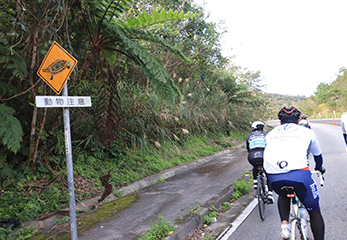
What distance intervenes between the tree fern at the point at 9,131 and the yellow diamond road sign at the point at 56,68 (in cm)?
154

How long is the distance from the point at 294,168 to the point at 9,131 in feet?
14.1

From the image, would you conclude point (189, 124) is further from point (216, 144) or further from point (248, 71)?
point (248, 71)

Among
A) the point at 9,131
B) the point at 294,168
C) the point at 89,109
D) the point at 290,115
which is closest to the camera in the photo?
the point at 294,168

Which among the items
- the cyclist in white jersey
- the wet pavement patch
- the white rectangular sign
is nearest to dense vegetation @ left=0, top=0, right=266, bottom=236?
the wet pavement patch

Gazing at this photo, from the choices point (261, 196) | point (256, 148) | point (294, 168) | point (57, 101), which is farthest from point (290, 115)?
point (57, 101)

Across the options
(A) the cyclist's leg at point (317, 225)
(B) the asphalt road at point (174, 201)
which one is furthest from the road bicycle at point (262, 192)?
(A) the cyclist's leg at point (317, 225)

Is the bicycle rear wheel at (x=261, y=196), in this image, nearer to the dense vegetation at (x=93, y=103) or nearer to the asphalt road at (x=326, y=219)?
the asphalt road at (x=326, y=219)

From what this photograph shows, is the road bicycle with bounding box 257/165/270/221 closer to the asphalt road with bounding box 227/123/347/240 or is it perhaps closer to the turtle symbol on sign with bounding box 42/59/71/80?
the asphalt road with bounding box 227/123/347/240

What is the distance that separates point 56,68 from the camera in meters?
3.41

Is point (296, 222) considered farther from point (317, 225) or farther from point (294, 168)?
point (294, 168)

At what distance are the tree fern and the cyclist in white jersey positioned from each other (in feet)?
12.7

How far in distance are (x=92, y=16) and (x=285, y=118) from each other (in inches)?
193

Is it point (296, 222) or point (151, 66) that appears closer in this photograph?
point (296, 222)

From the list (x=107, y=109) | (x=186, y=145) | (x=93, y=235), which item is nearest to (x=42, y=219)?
(x=93, y=235)
